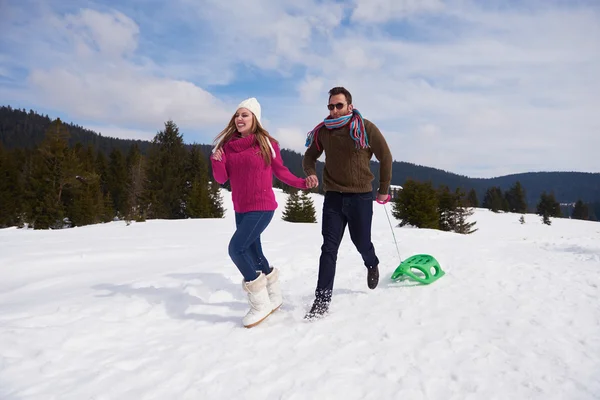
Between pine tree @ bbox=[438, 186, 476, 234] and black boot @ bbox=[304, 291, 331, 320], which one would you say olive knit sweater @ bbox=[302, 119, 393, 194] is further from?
pine tree @ bbox=[438, 186, 476, 234]

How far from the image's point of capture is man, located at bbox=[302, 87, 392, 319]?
12.8ft

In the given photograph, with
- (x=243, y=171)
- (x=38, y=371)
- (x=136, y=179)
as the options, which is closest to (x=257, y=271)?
(x=243, y=171)

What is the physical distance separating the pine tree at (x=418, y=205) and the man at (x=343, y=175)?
2639 cm

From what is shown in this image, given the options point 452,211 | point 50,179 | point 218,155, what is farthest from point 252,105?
point 452,211

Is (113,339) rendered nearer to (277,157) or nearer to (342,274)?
(277,157)

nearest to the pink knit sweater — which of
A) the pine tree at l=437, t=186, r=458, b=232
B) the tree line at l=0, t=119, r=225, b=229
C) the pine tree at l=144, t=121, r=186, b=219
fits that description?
the tree line at l=0, t=119, r=225, b=229

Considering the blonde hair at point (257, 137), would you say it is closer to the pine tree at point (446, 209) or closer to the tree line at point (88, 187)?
the tree line at point (88, 187)

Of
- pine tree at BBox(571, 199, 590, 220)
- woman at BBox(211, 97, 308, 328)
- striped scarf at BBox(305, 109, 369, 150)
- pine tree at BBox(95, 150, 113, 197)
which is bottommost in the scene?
pine tree at BBox(571, 199, 590, 220)

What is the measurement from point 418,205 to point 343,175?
88.4 feet

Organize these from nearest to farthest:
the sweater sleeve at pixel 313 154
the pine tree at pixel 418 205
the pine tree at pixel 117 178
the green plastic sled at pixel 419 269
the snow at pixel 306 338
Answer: the snow at pixel 306 338
the sweater sleeve at pixel 313 154
the green plastic sled at pixel 419 269
the pine tree at pixel 418 205
the pine tree at pixel 117 178

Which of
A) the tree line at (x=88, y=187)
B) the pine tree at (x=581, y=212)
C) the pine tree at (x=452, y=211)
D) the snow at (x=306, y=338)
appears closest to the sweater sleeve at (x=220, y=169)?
the snow at (x=306, y=338)

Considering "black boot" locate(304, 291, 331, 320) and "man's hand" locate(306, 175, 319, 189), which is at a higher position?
"man's hand" locate(306, 175, 319, 189)

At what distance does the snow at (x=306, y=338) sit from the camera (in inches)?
95.6

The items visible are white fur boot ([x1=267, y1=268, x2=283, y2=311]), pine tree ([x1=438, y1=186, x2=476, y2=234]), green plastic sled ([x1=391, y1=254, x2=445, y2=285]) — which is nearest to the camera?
white fur boot ([x1=267, y1=268, x2=283, y2=311])
